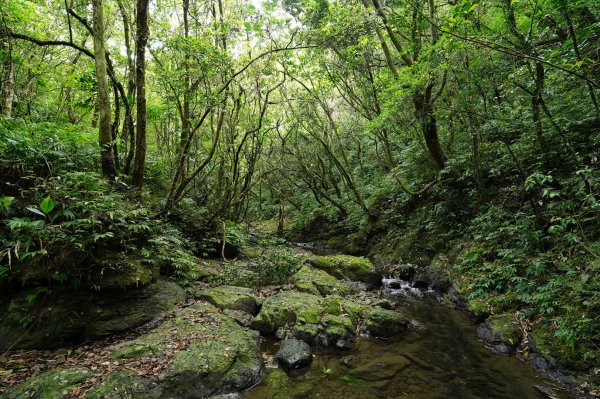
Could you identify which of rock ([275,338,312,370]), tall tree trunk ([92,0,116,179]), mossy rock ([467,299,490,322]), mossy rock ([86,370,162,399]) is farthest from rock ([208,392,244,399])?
mossy rock ([467,299,490,322])

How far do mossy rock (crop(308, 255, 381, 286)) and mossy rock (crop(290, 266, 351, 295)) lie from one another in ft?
3.87

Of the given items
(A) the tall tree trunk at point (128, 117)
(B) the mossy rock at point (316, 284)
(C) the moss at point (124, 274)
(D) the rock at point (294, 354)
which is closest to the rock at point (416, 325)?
(B) the mossy rock at point (316, 284)

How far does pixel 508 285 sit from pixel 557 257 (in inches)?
50.1

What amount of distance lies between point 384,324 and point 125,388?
561cm

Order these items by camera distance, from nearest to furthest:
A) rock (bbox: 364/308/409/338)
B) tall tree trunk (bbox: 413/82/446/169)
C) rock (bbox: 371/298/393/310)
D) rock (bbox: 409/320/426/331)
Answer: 1. rock (bbox: 364/308/409/338)
2. rock (bbox: 409/320/426/331)
3. rock (bbox: 371/298/393/310)
4. tall tree trunk (bbox: 413/82/446/169)

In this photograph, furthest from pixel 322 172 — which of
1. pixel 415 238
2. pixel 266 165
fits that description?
pixel 415 238

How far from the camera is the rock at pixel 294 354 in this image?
614cm

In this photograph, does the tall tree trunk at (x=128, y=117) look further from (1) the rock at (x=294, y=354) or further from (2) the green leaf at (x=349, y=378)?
(2) the green leaf at (x=349, y=378)

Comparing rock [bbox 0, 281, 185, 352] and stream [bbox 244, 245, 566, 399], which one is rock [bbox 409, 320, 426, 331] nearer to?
stream [bbox 244, 245, 566, 399]

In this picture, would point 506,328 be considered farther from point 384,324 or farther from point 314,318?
point 314,318

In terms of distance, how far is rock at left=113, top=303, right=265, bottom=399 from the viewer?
501 cm

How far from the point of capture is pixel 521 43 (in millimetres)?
6496

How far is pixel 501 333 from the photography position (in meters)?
6.65

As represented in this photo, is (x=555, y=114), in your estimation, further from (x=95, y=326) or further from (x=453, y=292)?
(x=95, y=326)
